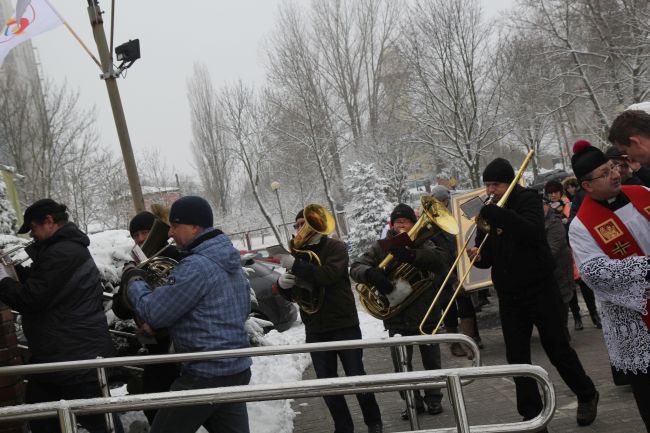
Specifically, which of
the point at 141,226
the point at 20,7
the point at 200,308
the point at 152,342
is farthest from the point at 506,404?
the point at 20,7

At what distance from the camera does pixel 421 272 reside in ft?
19.0

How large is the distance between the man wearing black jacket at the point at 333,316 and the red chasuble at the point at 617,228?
2.11 meters

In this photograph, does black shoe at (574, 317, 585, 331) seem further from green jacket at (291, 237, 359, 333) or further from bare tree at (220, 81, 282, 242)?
bare tree at (220, 81, 282, 242)

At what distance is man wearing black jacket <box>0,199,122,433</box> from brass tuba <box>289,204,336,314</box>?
1.65 meters

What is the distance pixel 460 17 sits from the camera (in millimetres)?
20672

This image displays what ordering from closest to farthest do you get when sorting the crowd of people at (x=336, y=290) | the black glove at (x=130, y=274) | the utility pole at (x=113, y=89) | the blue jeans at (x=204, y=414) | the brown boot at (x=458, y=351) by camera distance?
the blue jeans at (x=204, y=414) < the crowd of people at (x=336, y=290) < the black glove at (x=130, y=274) < the brown boot at (x=458, y=351) < the utility pole at (x=113, y=89)

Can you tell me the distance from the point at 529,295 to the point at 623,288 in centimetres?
142

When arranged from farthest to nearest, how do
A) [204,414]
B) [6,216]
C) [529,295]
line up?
[6,216] → [529,295] → [204,414]

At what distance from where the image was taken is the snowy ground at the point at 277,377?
596 cm

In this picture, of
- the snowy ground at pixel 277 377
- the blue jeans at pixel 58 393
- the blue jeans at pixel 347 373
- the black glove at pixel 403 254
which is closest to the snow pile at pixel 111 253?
the snowy ground at pixel 277 377

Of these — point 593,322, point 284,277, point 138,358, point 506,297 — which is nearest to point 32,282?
point 138,358

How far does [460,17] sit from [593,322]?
14430 mm

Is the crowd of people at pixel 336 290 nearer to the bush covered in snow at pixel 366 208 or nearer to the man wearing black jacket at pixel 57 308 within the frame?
the man wearing black jacket at pixel 57 308

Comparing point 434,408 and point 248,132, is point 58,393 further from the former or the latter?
point 248,132
